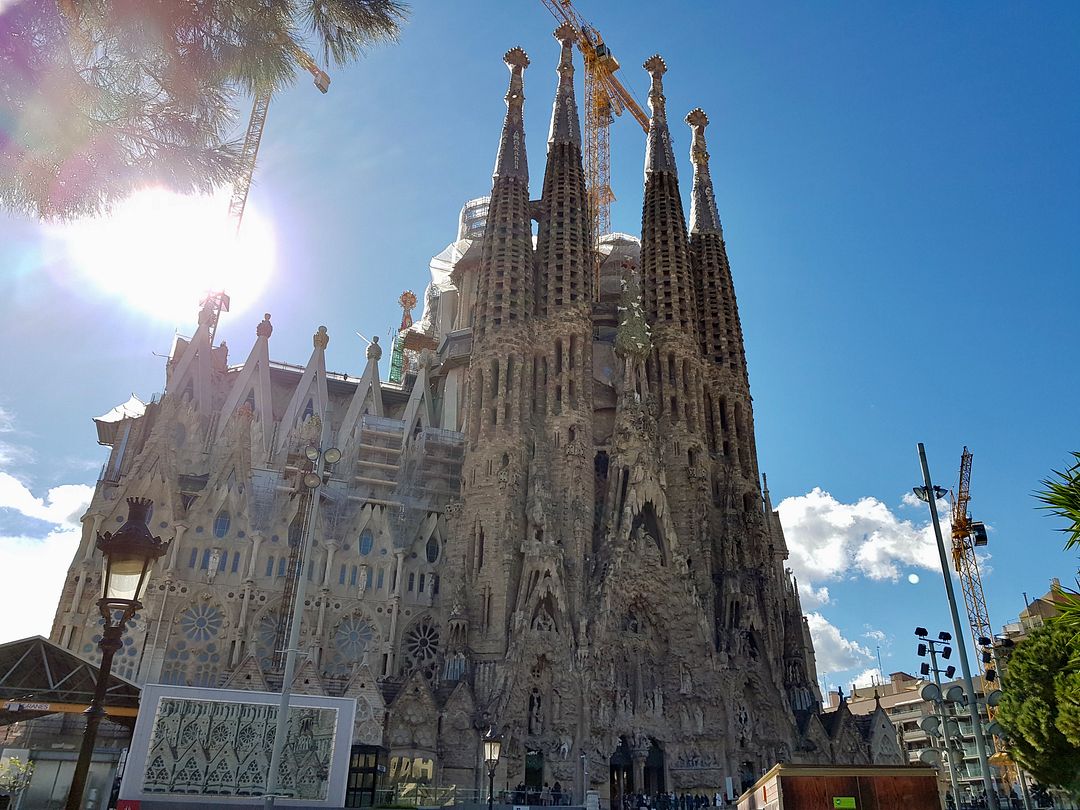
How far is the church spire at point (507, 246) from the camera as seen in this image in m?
39.5

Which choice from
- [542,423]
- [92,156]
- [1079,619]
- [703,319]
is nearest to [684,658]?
[542,423]

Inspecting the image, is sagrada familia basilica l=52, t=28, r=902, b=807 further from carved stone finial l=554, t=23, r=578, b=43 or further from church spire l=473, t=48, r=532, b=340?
carved stone finial l=554, t=23, r=578, b=43

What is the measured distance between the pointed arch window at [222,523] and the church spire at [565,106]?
25.9m

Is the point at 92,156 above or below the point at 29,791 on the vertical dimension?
above

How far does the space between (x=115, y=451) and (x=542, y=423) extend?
21219 mm

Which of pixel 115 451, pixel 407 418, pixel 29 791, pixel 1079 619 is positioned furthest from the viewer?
pixel 407 418

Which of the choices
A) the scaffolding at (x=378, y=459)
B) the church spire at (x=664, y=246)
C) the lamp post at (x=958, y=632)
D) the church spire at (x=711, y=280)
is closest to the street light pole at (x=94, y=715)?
the lamp post at (x=958, y=632)

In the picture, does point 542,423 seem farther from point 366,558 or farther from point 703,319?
point 703,319

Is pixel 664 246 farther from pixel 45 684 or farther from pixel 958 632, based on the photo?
pixel 45 684

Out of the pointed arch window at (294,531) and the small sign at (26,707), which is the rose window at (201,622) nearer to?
the pointed arch window at (294,531)

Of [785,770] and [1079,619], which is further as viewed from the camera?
[785,770]

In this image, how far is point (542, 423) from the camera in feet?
123

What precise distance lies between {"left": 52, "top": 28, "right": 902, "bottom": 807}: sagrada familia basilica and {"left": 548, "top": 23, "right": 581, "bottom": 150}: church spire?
981 mm

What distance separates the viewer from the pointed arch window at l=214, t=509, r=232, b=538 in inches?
1375
